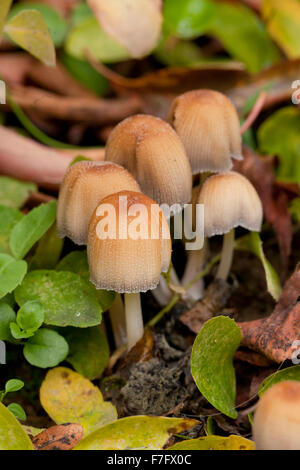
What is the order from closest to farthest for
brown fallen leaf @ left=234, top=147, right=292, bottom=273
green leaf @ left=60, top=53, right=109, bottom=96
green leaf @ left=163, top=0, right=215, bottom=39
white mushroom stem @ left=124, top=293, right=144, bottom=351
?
white mushroom stem @ left=124, top=293, right=144, bottom=351, brown fallen leaf @ left=234, top=147, right=292, bottom=273, green leaf @ left=163, top=0, right=215, bottom=39, green leaf @ left=60, top=53, right=109, bottom=96

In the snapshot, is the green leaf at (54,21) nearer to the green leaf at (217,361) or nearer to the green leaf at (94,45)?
the green leaf at (94,45)

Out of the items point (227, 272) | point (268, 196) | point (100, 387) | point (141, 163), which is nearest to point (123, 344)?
point (100, 387)

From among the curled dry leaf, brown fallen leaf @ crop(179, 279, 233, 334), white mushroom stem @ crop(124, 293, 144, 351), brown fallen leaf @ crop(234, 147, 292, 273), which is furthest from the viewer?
the curled dry leaf

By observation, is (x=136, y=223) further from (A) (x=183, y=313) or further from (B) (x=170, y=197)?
(A) (x=183, y=313)

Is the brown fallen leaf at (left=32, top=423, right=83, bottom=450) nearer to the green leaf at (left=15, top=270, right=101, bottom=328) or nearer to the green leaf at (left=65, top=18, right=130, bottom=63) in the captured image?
the green leaf at (left=15, top=270, right=101, bottom=328)

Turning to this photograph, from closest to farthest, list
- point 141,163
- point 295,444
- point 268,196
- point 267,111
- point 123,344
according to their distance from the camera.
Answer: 1. point 295,444
2. point 141,163
3. point 123,344
4. point 268,196
5. point 267,111

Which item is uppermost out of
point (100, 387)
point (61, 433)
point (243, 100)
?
point (243, 100)

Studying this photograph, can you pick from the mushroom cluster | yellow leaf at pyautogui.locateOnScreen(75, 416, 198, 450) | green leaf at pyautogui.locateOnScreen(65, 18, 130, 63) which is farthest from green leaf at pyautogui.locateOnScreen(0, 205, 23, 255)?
green leaf at pyautogui.locateOnScreen(65, 18, 130, 63)

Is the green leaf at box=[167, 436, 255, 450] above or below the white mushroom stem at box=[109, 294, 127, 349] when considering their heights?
above
